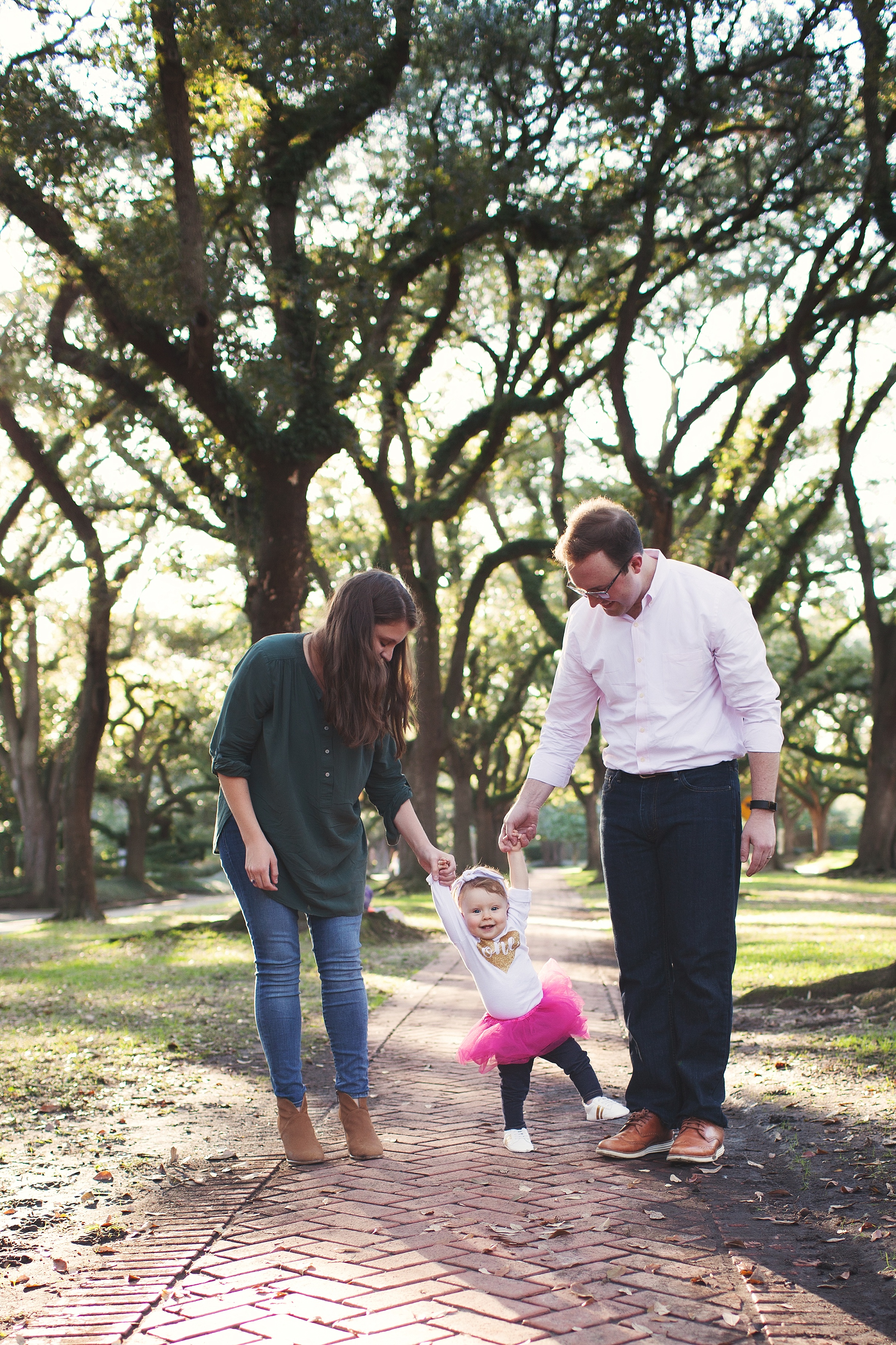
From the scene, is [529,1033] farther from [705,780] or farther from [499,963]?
[705,780]

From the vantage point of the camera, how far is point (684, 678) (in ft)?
12.6

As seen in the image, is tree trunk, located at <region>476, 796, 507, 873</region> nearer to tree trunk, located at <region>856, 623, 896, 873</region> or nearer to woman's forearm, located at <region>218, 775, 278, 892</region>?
tree trunk, located at <region>856, 623, 896, 873</region>

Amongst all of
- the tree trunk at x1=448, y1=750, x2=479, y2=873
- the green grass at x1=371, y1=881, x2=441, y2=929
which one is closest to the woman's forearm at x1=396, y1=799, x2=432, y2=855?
the green grass at x1=371, y1=881, x2=441, y2=929

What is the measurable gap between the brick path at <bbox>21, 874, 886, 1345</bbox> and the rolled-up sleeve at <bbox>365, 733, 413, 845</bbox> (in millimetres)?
1198

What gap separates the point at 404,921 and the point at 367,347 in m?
7.20

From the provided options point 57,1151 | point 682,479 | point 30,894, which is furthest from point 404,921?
point 30,894

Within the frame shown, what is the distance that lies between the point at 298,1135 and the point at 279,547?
853cm

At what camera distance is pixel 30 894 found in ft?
88.9

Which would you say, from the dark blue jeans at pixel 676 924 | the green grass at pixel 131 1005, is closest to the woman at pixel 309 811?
the dark blue jeans at pixel 676 924

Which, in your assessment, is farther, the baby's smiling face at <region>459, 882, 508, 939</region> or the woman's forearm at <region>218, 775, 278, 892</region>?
the baby's smiling face at <region>459, 882, 508, 939</region>

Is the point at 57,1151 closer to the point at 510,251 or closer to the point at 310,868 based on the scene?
the point at 310,868

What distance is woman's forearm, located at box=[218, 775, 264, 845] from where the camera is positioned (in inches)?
150

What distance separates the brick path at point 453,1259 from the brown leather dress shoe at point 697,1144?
0.06 m

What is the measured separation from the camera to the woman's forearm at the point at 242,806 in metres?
3.82
